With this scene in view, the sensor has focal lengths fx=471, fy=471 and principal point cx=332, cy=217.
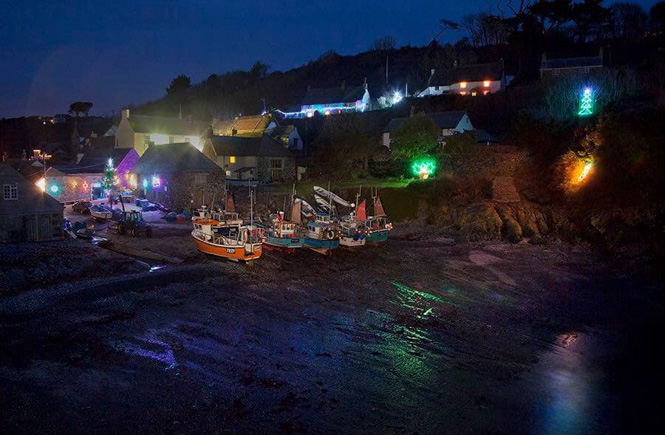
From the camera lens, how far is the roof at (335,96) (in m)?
76.1

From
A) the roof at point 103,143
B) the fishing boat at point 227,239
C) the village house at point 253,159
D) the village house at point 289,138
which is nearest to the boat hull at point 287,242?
the fishing boat at point 227,239

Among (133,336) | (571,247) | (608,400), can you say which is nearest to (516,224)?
(571,247)

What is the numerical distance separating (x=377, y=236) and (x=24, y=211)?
71.1 ft

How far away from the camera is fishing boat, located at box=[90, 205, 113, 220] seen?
36656mm

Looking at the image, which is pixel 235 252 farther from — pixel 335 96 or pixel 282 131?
pixel 335 96

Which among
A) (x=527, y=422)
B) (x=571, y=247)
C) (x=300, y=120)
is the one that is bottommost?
(x=527, y=422)

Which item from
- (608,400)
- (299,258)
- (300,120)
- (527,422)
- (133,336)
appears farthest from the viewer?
(300,120)

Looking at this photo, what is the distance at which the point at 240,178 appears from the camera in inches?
2023

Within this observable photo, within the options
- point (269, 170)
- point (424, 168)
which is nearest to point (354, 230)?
point (424, 168)

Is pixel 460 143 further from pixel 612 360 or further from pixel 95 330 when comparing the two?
pixel 95 330

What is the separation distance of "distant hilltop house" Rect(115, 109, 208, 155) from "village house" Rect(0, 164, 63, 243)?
28.3 meters

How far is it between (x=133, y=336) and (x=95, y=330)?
1.54 m

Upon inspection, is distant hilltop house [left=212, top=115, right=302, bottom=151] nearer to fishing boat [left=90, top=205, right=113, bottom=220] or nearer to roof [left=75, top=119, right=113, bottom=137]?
roof [left=75, top=119, right=113, bottom=137]

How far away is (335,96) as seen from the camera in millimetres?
78938
